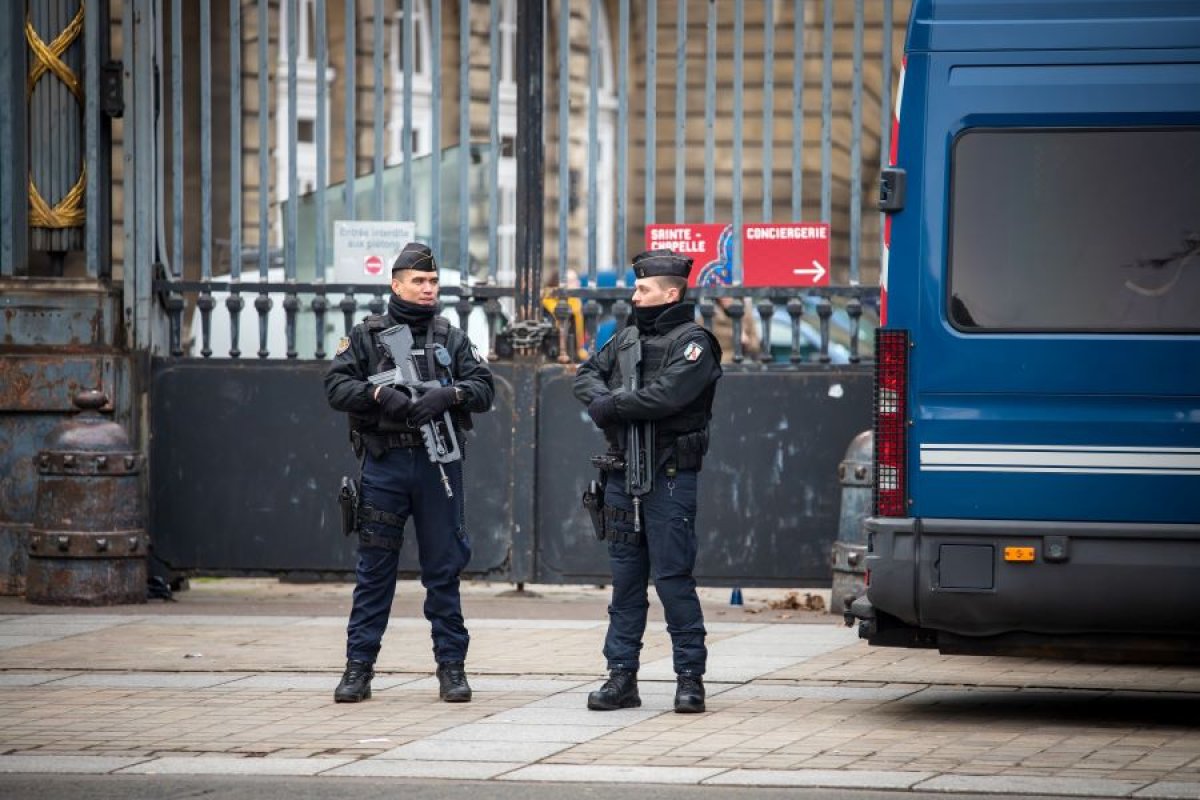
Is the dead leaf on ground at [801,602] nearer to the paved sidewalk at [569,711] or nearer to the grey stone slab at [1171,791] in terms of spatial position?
the paved sidewalk at [569,711]

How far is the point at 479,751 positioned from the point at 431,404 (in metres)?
1.61

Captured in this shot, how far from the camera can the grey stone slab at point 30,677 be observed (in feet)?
30.7

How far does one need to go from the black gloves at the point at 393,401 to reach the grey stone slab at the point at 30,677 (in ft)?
6.87

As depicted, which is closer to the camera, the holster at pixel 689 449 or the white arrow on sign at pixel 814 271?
the holster at pixel 689 449

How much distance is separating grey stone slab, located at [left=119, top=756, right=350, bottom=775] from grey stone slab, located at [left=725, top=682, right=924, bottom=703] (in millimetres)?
2170

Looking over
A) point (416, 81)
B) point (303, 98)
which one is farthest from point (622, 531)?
point (416, 81)

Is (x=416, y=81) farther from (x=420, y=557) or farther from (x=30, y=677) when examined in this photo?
(x=420, y=557)

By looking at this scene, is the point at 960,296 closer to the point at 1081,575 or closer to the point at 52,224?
the point at 1081,575

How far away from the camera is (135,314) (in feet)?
40.7

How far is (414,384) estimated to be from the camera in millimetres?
8727

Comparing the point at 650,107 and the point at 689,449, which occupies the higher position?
the point at 650,107

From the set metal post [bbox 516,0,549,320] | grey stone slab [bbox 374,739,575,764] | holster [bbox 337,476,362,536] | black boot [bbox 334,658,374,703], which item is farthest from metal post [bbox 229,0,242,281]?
grey stone slab [bbox 374,739,575,764]

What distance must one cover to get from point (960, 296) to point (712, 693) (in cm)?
207

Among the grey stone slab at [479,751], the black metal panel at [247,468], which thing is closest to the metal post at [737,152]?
the black metal panel at [247,468]
